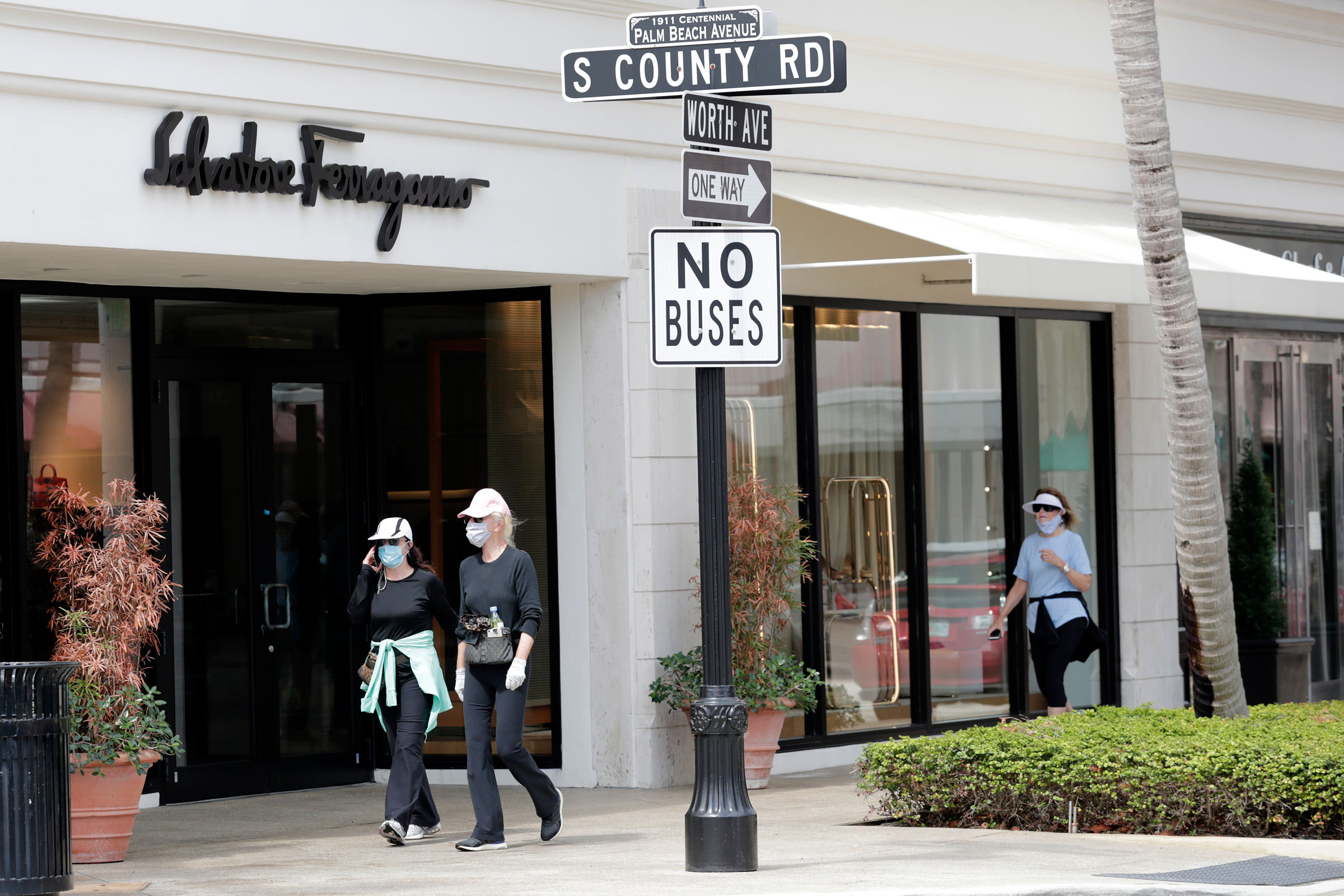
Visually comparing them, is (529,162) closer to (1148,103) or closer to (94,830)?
(1148,103)

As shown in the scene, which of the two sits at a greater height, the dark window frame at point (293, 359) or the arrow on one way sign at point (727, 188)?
the arrow on one way sign at point (727, 188)

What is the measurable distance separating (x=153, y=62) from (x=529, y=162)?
98.6 inches

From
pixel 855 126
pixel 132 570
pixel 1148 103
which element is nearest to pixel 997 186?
pixel 855 126

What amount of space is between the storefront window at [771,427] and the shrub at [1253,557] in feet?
15.4

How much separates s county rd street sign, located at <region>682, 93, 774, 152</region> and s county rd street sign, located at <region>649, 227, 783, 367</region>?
432mm

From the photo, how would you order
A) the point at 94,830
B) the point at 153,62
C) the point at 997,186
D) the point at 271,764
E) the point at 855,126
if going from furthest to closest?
the point at 997,186 → the point at 855,126 → the point at 271,764 → the point at 153,62 → the point at 94,830

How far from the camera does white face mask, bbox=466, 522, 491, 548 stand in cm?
966

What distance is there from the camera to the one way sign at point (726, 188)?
8391mm

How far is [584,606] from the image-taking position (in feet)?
39.9

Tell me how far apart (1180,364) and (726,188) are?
4078mm

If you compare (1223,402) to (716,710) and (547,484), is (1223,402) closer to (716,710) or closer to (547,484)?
(547,484)

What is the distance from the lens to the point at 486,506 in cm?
967

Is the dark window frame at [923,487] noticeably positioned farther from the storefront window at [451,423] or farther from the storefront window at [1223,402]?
the storefront window at [451,423]

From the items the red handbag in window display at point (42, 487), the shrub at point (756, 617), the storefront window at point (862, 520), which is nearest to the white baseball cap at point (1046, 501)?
the storefront window at point (862, 520)
